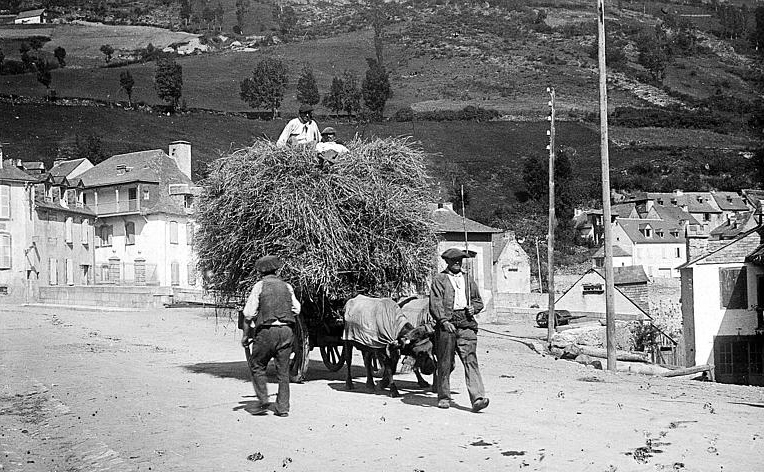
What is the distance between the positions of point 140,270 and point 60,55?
117 metres

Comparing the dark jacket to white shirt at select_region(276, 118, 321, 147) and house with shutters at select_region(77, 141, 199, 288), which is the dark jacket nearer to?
white shirt at select_region(276, 118, 321, 147)

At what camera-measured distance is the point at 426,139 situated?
137 meters

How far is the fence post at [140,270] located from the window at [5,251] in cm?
906

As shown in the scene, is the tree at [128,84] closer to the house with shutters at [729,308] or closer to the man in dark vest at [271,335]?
the house with shutters at [729,308]

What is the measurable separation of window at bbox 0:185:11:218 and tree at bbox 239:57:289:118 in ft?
332

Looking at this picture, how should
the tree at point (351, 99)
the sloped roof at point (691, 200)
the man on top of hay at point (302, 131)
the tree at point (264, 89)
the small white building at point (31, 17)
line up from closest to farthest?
1. the man on top of hay at point (302, 131)
2. the sloped roof at point (691, 200)
3. the tree at point (264, 89)
4. the tree at point (351, 99)
5. the small white building at point (31, 17)

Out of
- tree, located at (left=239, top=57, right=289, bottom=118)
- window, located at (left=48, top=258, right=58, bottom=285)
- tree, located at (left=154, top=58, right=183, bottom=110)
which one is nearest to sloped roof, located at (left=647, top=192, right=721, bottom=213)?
tree, located at (left=239, top=57, right=289, bottom=118)

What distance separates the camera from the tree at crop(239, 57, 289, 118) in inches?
6068

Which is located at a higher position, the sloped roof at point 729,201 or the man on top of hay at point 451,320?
the sloped roof at point 729,201

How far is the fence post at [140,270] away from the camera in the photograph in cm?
5853

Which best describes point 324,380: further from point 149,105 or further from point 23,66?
point 23,66

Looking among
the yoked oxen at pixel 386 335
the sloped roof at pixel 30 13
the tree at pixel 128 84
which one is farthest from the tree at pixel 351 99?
the yoked oxen at pixel 386 335

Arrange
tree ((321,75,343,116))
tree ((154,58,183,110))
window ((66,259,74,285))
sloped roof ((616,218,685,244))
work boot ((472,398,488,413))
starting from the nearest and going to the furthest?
work boot ((472,398,488,413)) → window ((66,259,74,285)) → sloped roof ((616,218,685,244)) → tree ((154,58,183,110)) → tree ((321,75,343,116))

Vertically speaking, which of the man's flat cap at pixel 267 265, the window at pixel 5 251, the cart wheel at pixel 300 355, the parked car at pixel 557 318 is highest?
the window at pixel 5 251
